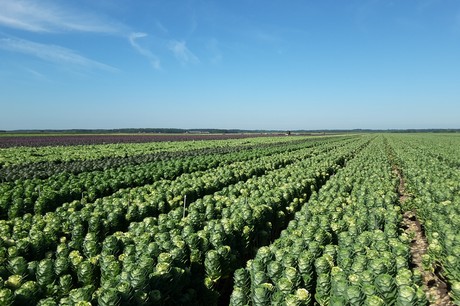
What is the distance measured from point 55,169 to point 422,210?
787 inches

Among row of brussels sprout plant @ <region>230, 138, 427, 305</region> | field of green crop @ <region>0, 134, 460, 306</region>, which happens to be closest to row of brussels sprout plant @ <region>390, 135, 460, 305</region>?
field of green crop @ <region>0, 134, 460, 306</region>

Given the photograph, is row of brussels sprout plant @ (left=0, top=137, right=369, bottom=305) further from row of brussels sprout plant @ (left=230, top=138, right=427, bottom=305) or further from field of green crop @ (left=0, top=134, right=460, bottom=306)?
row of brussels sprout plant @ (left=230, top=138, right=427, bottom=305)

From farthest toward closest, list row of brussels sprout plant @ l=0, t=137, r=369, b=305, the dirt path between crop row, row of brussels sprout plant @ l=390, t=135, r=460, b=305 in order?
the dirt path between crop row
row of brussels sprout plant @ l=390, t=135, r=460, b=305
row of brussels sprout plant @ l=0, t=137, r=369, b=305

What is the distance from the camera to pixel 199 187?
15094 millimetres

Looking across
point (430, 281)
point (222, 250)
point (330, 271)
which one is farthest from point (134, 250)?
point (430, 281)

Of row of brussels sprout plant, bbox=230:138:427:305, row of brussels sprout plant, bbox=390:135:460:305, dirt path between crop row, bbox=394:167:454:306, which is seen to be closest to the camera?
row of brussels sprout plant, bbox=230:138:427:305

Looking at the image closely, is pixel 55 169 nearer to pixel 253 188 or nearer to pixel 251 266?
pixel 253 188

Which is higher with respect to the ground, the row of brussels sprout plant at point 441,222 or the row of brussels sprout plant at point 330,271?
the row of brussels sprout plant at point 330,271

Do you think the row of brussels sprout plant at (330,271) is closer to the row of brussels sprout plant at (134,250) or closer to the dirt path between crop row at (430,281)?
the row of brussels sprout plant at (134,250)

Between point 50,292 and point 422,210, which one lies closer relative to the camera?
point 50,292

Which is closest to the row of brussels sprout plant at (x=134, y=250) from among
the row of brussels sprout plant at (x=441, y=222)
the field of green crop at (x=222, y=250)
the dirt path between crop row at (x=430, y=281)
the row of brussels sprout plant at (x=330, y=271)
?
the field of green crop at (x=222, y=250)

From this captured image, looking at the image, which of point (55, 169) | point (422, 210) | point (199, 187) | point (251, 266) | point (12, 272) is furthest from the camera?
point (55, 169)

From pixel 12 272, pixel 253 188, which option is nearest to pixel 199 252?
pixel 12 272

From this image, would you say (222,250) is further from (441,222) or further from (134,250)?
(441,222)
